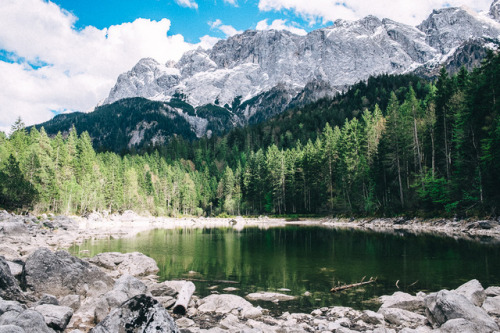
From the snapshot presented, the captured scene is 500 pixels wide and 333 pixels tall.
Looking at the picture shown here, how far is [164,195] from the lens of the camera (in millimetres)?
98312

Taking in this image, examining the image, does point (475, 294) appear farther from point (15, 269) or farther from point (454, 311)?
point (15, 269)

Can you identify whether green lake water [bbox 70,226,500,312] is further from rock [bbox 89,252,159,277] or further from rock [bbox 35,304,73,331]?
rock [bbox 35,304,73,331]

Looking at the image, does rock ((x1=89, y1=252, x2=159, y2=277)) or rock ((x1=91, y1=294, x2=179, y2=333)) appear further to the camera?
rock ((x1=89, y1=252, x2=159, y2=277))

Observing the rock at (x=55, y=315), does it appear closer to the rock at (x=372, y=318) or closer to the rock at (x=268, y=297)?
the rock at (x=268, y=297)

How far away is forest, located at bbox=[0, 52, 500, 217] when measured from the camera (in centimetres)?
3634

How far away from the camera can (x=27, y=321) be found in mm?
Answer: 8039

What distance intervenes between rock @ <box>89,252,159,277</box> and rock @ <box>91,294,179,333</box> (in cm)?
1154

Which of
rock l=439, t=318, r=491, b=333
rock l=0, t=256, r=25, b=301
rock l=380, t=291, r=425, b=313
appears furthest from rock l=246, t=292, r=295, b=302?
rock l=0, t=256, r=25, b=301

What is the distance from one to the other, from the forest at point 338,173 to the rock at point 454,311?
93.6ft

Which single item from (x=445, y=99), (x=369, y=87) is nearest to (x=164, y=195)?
(x=445, y=99)

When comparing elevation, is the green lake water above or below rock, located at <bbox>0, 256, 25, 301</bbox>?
below

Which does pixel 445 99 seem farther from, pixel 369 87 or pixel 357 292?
pixel 369 87

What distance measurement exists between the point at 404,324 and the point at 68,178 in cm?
7231

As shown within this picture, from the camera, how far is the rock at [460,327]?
888cm
